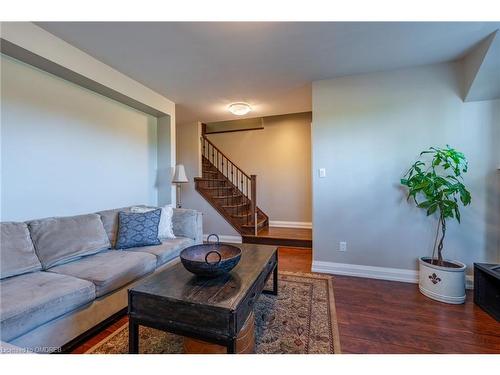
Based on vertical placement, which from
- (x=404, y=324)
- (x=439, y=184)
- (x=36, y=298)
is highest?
(x=439, y=184)

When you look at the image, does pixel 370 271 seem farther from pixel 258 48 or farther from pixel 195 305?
pixel 258 48

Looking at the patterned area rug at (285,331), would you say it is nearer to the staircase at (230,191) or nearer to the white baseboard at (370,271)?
the white baseboard at (370,271)

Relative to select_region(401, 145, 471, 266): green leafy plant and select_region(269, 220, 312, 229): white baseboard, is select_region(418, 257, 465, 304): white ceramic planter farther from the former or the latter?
select_region(269, 220, 312, 229): white baseboard

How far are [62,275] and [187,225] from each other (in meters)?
1.33

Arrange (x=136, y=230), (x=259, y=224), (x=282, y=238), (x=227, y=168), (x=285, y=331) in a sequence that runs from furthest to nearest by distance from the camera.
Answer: (x=227, y=168) → (x=259, y=224) → (x=282, y=238) → (x=136, y=230) → (x=285, y=331)

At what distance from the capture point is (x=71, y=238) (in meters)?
1.96

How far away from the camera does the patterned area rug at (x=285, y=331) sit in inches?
57.1

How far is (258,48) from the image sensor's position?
212 cm

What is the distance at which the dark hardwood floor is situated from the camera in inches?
58.6

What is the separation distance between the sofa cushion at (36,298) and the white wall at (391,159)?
2.45m

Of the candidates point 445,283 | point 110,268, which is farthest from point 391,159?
point 110,268

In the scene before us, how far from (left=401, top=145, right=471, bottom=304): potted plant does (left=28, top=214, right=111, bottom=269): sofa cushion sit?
321cm
